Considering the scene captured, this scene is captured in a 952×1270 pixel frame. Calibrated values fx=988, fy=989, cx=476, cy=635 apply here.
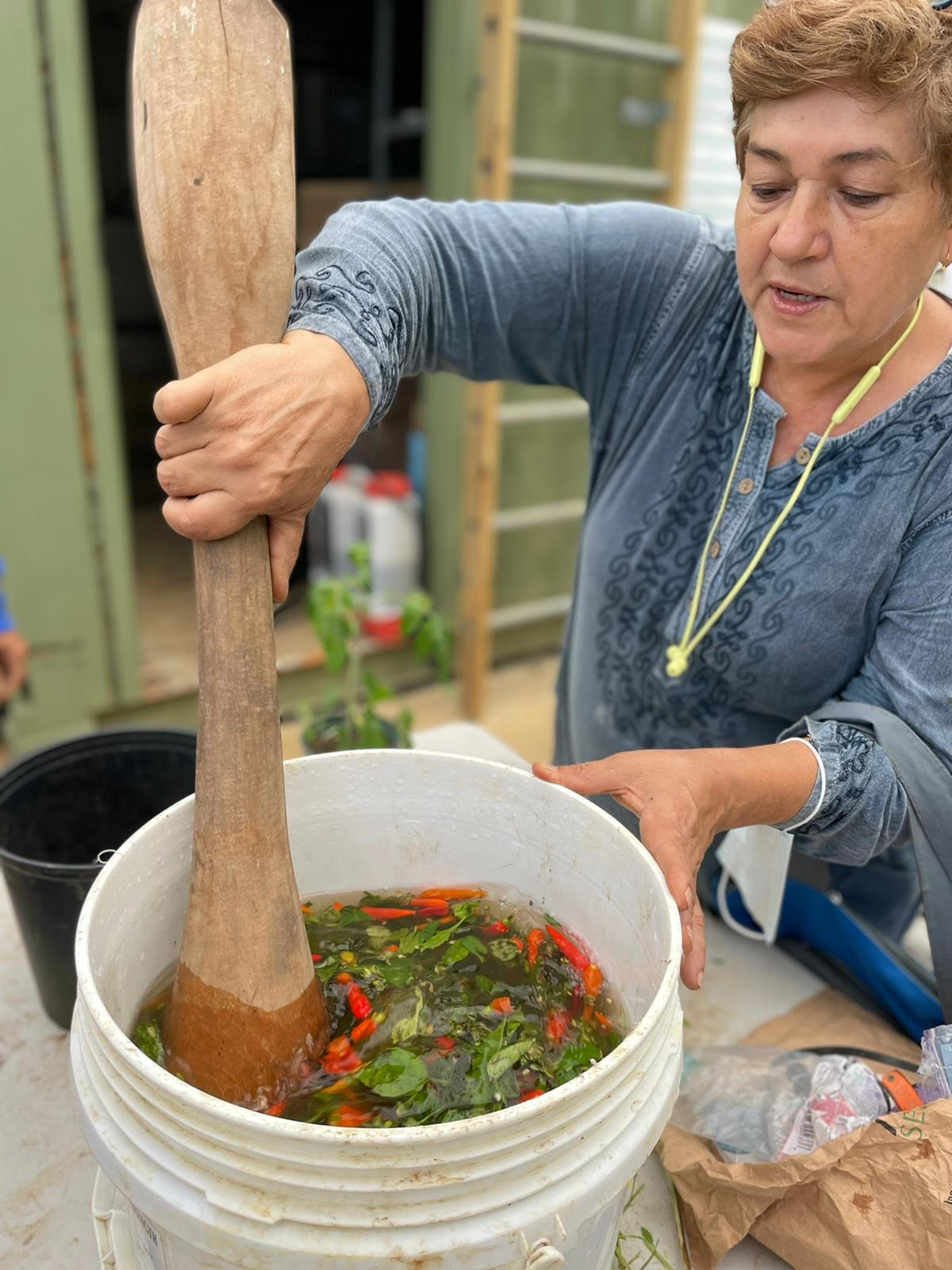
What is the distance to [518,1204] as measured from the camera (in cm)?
70

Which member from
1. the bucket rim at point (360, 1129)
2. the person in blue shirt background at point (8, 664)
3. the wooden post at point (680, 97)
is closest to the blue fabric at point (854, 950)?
the bucket rim at point (360, 1129)

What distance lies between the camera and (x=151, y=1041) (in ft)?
3.15

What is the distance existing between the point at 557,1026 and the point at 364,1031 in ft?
0.62

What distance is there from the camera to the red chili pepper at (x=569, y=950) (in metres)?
1.06

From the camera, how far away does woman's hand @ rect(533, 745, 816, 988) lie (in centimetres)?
96

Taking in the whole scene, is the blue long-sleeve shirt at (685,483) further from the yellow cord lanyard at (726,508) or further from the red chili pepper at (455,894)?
the red chili pepper at (455,894)

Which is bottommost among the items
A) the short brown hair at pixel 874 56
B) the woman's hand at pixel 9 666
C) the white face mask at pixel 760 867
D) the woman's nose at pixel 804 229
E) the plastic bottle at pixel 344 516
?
the plastic bottle at pixel 344 516

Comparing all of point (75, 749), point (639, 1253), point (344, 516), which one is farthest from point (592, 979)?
point (344, 516)

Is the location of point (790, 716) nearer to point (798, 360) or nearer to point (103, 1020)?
point (798, 360)

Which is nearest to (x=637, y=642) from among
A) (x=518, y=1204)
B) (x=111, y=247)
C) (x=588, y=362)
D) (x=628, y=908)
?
(x=588, y=362)

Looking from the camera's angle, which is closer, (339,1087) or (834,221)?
(339,1087)

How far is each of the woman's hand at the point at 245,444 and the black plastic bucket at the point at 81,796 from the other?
1.83 feet

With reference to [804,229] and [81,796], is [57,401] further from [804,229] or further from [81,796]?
[804,229]

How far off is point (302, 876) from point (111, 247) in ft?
19.3
